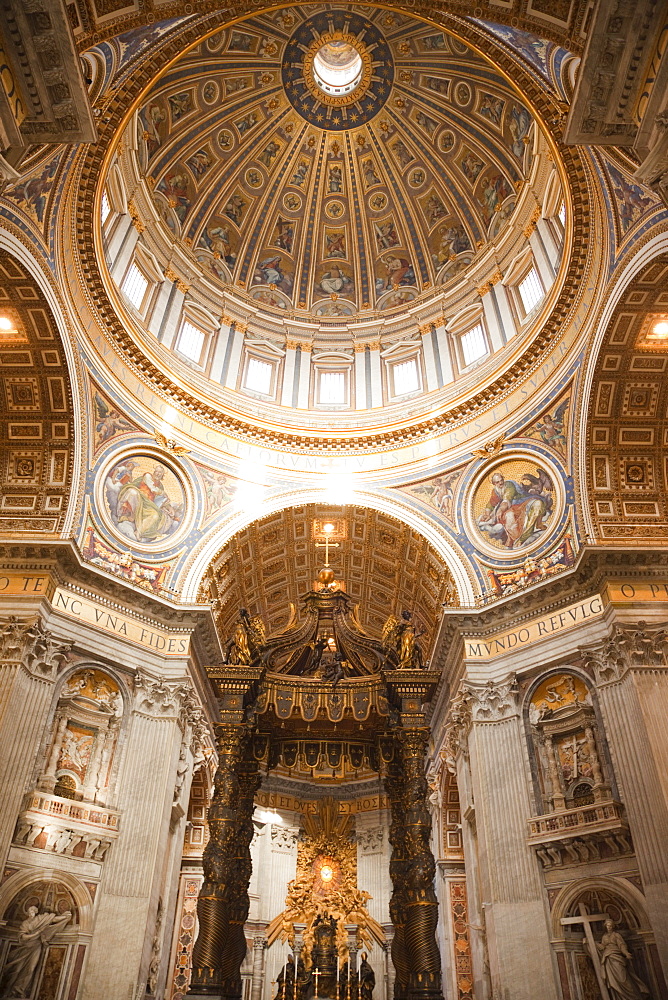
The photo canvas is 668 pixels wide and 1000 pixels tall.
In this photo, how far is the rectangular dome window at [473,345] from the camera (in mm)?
21828

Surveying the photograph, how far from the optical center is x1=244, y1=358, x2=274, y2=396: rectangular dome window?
Result: 22.9 m

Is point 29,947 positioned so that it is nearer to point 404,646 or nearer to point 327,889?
point 404,646

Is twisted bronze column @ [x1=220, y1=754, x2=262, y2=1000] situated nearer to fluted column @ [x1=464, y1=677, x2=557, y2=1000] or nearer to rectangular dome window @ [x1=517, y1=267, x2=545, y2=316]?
fluted column @ [x1=464, y1=677, x2=557, y2=1000]

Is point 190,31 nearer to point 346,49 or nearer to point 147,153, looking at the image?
point 147,153

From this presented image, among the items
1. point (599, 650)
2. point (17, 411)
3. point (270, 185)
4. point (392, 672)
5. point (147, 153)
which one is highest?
point (270, 185)

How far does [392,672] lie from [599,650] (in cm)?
483

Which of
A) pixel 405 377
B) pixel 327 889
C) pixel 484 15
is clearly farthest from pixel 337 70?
Result: pixel 327 889

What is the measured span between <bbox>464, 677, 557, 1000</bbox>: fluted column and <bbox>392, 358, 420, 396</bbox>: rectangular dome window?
10.3 metres

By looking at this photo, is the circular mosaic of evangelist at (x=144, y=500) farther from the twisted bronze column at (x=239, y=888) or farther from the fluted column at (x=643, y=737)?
the fluted column at (x=643, y=737)

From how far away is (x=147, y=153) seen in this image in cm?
2127

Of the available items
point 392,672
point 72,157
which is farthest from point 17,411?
point 392,672

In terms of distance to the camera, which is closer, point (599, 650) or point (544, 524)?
point (599, 650)

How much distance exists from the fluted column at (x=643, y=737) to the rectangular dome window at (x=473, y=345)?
34.0 ft

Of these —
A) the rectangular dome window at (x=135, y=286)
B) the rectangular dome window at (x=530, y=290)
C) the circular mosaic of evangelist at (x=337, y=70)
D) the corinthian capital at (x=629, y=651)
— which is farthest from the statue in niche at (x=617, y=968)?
the circular mosaic of evangelist at (x=337, y=70)
